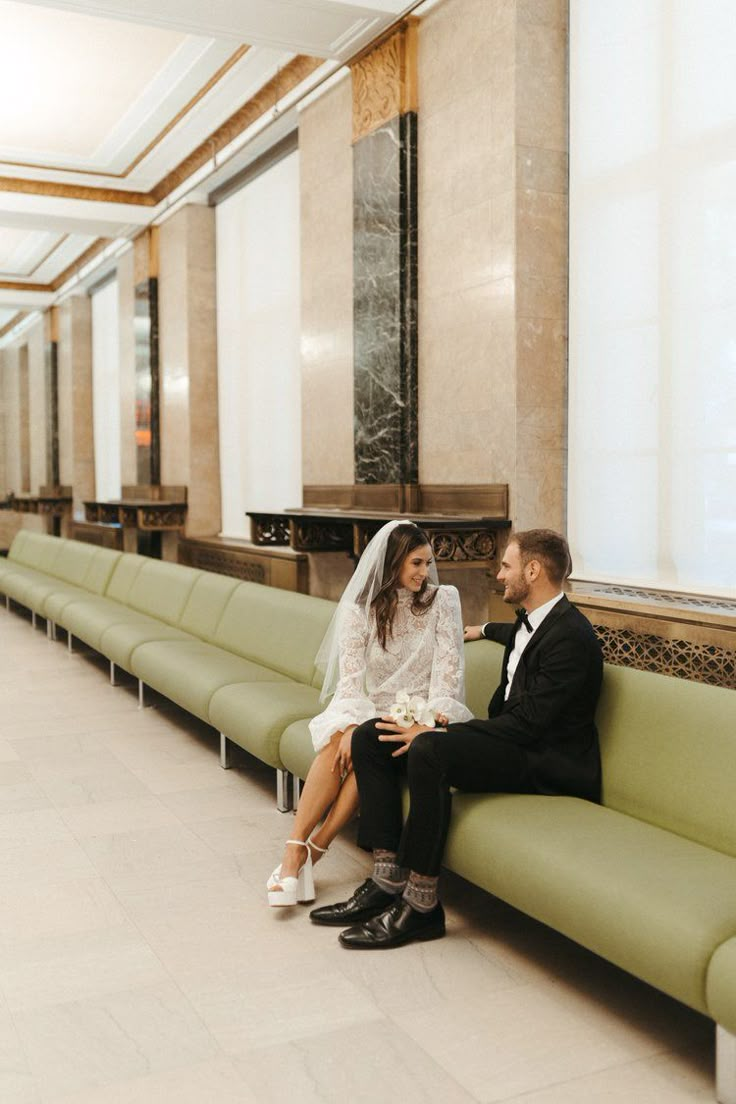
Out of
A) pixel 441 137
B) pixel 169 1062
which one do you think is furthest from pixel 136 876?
pixel 441 137

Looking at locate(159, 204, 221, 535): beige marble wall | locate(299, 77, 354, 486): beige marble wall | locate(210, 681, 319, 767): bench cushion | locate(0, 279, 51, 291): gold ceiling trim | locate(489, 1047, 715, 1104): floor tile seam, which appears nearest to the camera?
locate(489, 1047, 715, 1104): floor tile seam

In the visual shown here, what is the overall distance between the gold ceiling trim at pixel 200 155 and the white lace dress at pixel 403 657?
5.66m

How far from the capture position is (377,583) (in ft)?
13.7

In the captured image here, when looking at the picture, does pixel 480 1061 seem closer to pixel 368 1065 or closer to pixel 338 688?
pixel 368 1065

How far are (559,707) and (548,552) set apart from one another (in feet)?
1.84

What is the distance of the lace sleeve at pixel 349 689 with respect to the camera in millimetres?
4047

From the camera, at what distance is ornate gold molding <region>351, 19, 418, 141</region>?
720 centimetres

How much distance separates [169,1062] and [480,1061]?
838 millimetres

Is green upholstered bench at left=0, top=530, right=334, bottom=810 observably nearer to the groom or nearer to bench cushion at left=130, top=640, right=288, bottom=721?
bench cushion at left=130, top=640, right=288, bottom=721

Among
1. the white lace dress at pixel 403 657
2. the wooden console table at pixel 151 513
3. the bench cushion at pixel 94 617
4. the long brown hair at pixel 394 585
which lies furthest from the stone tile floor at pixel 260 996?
the wooden console table at pixel 151 513

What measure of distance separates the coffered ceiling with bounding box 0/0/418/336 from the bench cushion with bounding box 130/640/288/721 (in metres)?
4.17

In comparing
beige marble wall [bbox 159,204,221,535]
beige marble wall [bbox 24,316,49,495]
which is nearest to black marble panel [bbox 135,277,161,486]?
beige marble wall [bbox 159,204,221,535]

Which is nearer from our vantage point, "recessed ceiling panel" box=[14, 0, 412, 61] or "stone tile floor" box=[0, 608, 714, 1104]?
"stone tile floor" box=[0, 608, 714, 1104]

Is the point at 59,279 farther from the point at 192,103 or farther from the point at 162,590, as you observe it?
the point at 162,590
